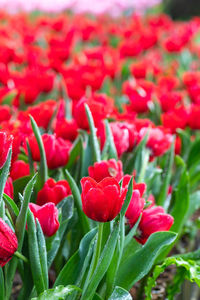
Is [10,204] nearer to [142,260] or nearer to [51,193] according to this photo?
[51,193]

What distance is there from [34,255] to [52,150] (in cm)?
31

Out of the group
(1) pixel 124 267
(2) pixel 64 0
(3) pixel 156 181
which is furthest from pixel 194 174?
(2) pixel 64 0

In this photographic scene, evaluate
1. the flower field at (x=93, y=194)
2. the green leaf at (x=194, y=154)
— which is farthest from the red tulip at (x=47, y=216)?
the green leaf at (x=194, y=154)

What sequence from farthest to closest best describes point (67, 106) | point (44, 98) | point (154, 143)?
point (44, 98) → point (67, 106) → point (154, 143)

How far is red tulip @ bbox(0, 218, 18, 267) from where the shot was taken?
0.80 m

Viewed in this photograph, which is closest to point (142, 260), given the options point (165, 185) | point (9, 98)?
point (165, 185)

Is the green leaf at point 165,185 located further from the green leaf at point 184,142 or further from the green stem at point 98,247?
the green stem at point 98,247

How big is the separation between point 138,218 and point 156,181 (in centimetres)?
48

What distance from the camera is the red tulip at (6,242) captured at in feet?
2.63

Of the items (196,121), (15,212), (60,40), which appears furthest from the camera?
(60,40)

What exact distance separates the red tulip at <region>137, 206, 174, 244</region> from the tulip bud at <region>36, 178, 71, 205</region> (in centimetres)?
18

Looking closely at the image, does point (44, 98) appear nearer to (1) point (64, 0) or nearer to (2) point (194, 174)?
(2) point (194, 174)

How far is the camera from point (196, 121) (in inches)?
64.8

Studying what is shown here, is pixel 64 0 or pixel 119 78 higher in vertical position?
pixel 119 78
